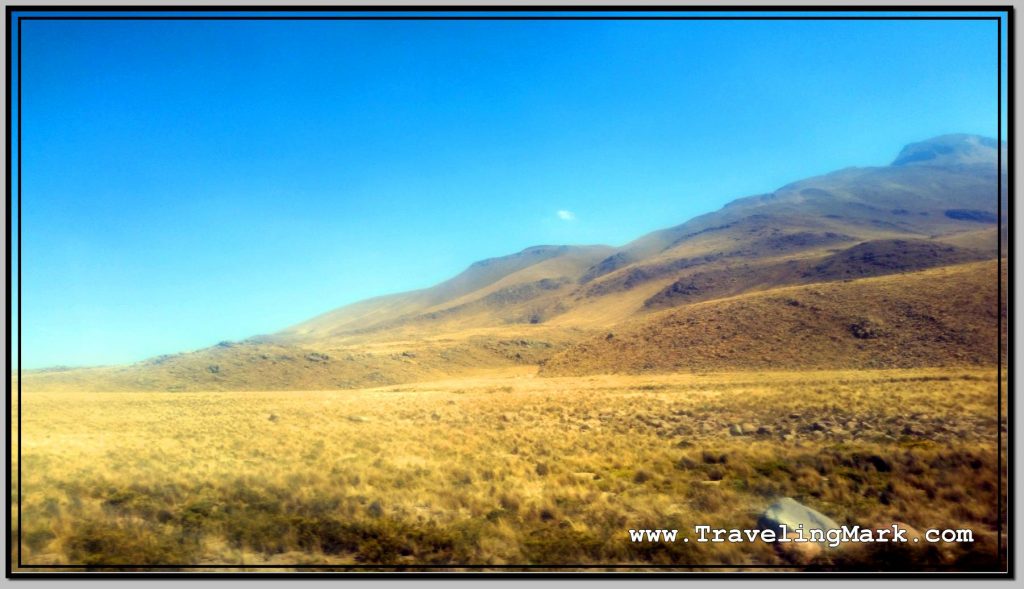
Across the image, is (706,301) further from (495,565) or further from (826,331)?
(495,565)

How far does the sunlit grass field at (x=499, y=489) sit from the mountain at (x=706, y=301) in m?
2.86

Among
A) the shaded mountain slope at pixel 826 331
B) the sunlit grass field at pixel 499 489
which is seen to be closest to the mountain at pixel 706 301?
the shaded mountain slope at pixel 826 331

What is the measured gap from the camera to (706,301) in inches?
→ 2138

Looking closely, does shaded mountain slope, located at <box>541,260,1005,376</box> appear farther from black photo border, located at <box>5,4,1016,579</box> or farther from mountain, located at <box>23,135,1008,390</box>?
black photo border, located at <box>5,4,1016,579</box>

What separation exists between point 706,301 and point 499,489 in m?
49.4

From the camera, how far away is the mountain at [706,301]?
3616 centimetres

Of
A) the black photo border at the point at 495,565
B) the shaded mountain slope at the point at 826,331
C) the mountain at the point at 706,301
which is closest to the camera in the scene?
the black photo border at the point at 495,565

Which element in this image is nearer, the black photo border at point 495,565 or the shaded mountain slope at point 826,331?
the black photo border at point 495,565

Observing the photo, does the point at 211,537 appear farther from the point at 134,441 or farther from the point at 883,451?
the point at 883,451

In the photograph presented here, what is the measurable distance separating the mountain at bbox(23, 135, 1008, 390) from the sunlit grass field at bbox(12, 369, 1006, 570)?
286cm

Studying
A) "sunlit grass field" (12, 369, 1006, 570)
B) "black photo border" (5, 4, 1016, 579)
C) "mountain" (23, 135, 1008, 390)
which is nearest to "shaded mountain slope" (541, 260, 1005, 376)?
"mountain" (23, 135, 1008, 390)

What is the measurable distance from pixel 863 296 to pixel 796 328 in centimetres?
648

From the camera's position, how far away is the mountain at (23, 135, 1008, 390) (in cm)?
3616

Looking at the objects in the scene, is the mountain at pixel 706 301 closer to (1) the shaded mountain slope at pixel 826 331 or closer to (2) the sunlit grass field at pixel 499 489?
(1) the shaded mountain slope at pixel 826 331
